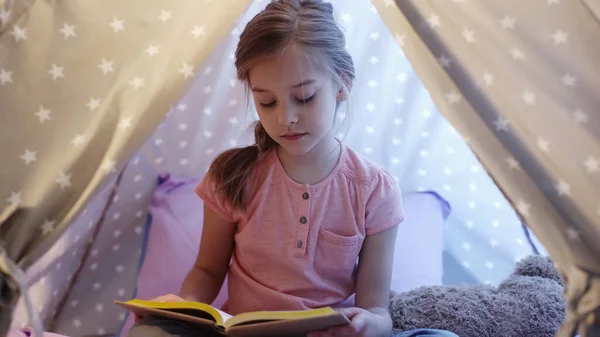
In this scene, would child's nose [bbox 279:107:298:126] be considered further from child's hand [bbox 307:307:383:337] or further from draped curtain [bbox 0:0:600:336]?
child's hand [bbox 307:307:383:337]

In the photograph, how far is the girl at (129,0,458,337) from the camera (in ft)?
3.38

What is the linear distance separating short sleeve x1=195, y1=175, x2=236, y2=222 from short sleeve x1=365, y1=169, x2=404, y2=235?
25 cm

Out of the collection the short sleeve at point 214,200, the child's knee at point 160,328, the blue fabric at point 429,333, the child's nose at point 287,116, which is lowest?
the child's knee at point 160,328

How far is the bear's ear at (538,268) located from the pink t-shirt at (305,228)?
324 mm

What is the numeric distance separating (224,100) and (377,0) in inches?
26.4

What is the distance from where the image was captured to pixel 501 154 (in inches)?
32.4

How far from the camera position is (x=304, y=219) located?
1086 millimetres

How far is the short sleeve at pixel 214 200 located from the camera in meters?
1.13

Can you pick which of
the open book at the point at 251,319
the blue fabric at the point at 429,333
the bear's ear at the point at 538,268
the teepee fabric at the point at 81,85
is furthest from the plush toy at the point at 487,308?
the teepee fabric at the point at 81,85

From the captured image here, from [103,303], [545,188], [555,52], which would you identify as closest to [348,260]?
[545,188]

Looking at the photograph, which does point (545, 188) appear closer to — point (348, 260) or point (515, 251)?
point (348, 260)

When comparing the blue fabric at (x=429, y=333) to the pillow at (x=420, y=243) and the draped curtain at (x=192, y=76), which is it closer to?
the draped curtain at (x=192, y=76)

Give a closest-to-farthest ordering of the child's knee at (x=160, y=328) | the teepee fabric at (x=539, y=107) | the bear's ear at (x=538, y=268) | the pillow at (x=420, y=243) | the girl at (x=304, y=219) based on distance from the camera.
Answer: the teepee fabric at (x=539, y=107)
the child's knee at (x=160, y=328)
the girl at (x=304, y=219)
the bear's ear at (x=538, y=268)
the pillow at (x=420, y=243)

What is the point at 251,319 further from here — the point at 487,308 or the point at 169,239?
the point at 169,239
